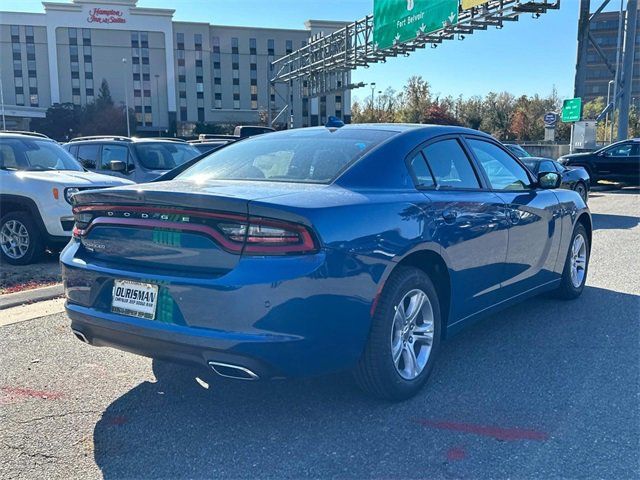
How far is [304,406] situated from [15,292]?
13.4 feet

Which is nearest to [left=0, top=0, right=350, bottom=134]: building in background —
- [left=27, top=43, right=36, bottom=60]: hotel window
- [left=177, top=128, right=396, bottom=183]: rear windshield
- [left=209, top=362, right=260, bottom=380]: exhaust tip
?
[left=27, top=43, right=36, bottom=60]: hotel window

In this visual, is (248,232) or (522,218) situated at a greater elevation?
(248,232)

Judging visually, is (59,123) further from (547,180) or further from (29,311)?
(547,180)

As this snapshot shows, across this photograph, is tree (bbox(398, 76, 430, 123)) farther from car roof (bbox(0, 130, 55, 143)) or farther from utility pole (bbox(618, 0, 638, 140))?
car roof (bbox(0, 130, 55, 143))

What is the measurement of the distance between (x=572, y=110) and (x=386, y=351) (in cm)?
2528

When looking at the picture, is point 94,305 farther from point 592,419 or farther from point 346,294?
point 592,419

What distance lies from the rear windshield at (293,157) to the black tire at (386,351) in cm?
75

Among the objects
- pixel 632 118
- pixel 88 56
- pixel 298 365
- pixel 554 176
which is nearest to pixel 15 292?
pixel 298 365

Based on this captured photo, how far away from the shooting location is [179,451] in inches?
120

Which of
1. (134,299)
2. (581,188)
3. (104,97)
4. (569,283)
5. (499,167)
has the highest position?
(104,97)

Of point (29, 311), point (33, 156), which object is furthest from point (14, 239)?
point (29, 311)

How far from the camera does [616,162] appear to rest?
19578 millimetres

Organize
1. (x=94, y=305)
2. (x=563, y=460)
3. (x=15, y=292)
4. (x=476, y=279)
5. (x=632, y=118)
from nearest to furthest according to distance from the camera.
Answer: (x=563, y=460)
(x=94, y=305)
(x=476, y=279)
(x=15, y=292)
(x=632, y=118)

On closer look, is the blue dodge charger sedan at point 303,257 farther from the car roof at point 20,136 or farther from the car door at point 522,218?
the car roof at point 20,136
